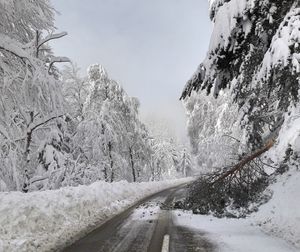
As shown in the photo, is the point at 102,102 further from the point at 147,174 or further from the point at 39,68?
the point at 147,174

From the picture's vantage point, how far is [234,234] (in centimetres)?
946

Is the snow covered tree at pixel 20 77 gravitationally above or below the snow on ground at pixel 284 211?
above

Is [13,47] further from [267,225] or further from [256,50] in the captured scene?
[267,225]

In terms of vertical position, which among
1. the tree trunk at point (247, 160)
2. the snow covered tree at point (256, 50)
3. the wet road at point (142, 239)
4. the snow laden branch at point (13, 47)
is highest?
the snow laden branch at point (13, 47)

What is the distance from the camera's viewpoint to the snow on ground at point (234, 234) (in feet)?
25.8

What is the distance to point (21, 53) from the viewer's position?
28.9 feet

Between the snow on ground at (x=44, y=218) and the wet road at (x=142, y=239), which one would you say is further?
the wet road at (x=142, y=239)

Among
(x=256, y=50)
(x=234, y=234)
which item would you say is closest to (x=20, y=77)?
(x=256, y=50)

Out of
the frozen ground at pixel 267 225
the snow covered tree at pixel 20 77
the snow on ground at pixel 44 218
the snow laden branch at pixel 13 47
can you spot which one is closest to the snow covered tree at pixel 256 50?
the frozen ground at pixel 267 225

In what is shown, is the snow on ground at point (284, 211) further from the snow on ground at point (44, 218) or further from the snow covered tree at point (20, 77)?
the snow covered tree at point (20, 77)

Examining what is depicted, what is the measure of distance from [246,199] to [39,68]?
24.7ft

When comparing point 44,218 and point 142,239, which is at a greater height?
point 44,218

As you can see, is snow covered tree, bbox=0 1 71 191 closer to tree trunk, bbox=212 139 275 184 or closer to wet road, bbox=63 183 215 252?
wet road, bbox=63 183 215 252

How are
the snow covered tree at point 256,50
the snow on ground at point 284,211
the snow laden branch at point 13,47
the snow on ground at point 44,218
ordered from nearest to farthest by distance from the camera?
1. the snow covered tree at point 256,50
2. the snow on ground at point 44,218
3. the snow laden branch at point 13,47
4. the snow on ground at point 284,211
